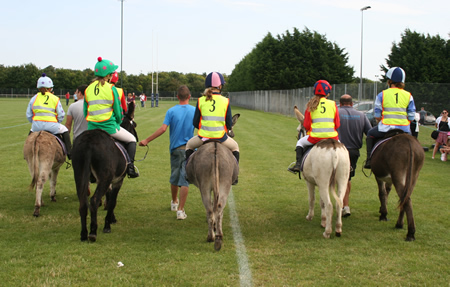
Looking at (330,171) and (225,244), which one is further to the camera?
(330,171)

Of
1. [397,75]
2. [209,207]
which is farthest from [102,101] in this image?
[397,75]

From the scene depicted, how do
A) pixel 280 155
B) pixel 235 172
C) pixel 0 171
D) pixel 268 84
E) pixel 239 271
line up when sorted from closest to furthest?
pixel 239 271
pixel 235 172
pixel 0 171
pixel 280 155
pixel 268 84

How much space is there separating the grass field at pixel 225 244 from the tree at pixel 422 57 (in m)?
42.1

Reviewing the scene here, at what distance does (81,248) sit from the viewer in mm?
6477

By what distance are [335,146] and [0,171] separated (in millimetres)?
9870

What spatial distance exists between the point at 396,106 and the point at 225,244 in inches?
149

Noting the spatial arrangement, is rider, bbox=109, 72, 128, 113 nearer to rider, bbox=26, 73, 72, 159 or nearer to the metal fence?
rider, bbox=26, 73, 72, 159

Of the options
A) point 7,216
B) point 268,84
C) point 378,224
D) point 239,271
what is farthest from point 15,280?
point 268,84

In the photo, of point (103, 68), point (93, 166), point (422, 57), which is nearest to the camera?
point (93, 166)

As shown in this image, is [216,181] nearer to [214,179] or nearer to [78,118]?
[214,179]

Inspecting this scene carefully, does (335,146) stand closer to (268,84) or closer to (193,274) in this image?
(193,274)

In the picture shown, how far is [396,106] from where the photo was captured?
312 inches

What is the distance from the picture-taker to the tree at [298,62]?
63156 millimetres

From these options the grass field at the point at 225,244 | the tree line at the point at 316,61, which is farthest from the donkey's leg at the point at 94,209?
the tree line at the point at 316,61
